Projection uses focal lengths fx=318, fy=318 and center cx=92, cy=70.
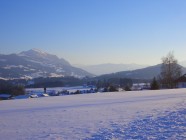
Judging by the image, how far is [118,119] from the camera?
13891 mm

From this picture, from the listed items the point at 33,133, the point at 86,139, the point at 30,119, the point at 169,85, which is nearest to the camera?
the point at 86,139

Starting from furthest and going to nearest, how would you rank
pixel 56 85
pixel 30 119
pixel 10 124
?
pixel 56 85, pixel 30 119, pixel 10 124

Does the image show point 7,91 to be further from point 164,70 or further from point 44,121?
point 44,121

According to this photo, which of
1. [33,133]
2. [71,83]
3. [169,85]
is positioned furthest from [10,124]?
[71,83]

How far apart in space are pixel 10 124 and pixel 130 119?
17.0ft

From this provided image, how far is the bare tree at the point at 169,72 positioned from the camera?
2894 inches

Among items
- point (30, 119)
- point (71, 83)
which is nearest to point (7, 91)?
point (71, 83)

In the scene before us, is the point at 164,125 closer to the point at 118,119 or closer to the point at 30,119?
the point at 118,119

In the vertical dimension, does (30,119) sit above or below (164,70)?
below

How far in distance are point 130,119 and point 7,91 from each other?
9447 centimetres

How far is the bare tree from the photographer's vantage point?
73500mm

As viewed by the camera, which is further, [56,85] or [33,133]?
[56,85]

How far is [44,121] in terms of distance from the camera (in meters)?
14.1

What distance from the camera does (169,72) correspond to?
74.2m
